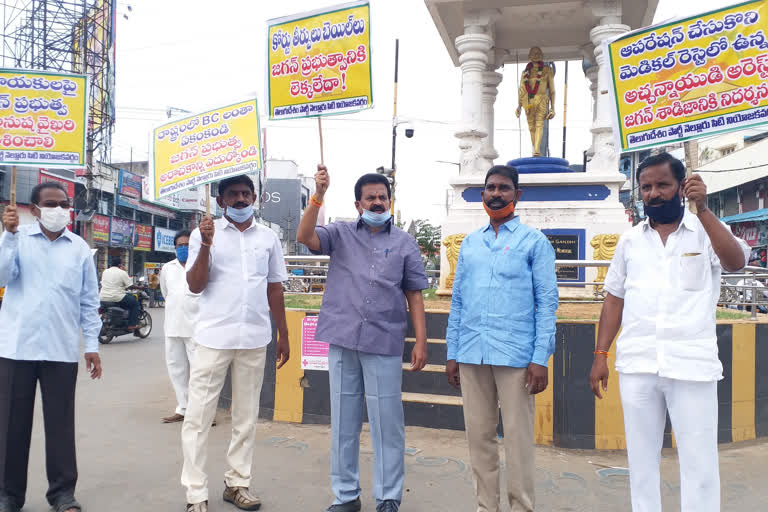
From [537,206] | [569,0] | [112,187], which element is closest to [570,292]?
[537,206]

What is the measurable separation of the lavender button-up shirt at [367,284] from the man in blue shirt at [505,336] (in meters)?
0.36

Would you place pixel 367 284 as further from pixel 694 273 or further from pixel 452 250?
pixel 452 250

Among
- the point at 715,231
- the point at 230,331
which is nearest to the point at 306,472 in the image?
the point at 230,331

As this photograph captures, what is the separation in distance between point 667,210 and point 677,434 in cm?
93

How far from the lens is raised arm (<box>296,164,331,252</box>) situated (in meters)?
3.22

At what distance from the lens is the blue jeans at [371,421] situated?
3256 mm

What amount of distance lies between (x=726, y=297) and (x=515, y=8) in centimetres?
500

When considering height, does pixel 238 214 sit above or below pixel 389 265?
above

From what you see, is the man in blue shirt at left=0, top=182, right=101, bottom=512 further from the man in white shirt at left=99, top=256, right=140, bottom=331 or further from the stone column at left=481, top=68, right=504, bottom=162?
the man in white shirt at left=99, top=256, right=140, bottom=331

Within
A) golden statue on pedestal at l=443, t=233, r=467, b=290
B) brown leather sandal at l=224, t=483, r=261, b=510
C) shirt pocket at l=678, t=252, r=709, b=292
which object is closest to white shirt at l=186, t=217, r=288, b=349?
brown leather sandal at l=224, t=483, r=261, b=510

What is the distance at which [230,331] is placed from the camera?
11.0 feet

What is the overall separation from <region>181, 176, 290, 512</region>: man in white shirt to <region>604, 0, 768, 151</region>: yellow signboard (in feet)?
7.02

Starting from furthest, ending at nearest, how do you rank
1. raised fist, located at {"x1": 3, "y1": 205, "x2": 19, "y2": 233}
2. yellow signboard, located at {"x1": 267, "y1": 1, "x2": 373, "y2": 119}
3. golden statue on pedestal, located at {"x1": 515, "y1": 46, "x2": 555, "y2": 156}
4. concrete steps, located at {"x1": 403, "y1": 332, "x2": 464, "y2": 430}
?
1. golden statue on pedestal, located at {"x1": 515, "y1": 46, "x2": 555, "y2": 156}
2. concrete steps, located at {"x1": 403, "y1": 332, "x2": 464, "y2": 430}
3. yellow signboard, located at {"x1": 267, "y1": 1, "x2": 373, "y2": 119}
4. raised fist, located at {"x1": 3, "y1": 205, "x2": 19, "y2": 233}

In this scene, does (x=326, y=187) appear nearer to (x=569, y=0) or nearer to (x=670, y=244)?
(x=670, y=244)
